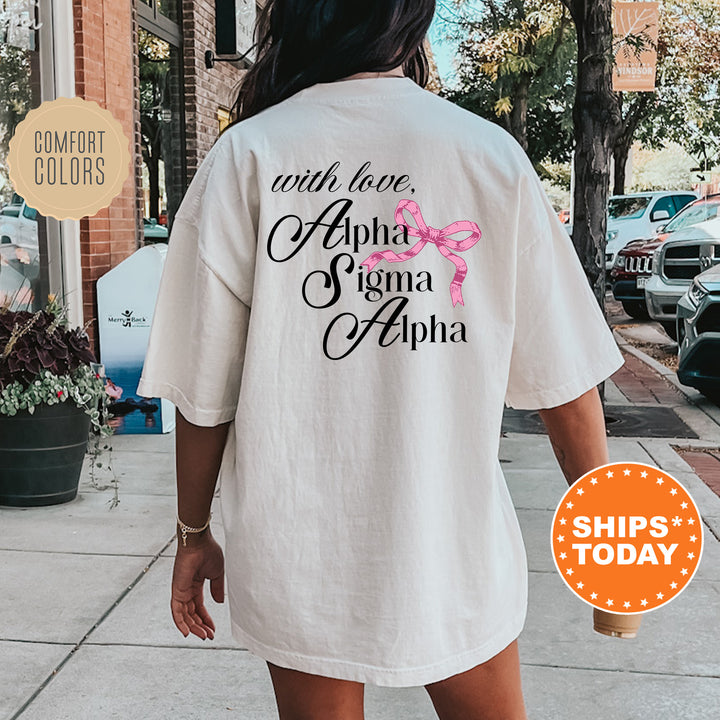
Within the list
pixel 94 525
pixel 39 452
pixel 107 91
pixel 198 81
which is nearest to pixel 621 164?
pixel 198 81

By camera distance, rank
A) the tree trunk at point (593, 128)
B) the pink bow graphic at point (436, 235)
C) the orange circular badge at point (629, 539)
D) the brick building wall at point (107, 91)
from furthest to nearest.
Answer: the tree trunk at point (593, 128), the brick building wall at point (107, 91), the orange circular badge at point (629, 539), the pink bow graphic at point (436, 235)

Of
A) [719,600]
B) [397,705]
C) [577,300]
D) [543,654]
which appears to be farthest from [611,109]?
[577,300]

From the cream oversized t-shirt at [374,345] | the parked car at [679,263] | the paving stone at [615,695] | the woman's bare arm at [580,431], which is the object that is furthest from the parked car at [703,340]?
the cream oversized t-shirt at [374,345]

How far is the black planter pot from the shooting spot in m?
5.18

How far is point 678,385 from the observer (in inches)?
393

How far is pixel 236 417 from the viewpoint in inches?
64.1

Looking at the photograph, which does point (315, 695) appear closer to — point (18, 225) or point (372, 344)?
point (372, 344)

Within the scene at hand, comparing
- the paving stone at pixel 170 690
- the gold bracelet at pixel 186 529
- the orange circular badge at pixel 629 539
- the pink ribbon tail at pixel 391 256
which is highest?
the pink ribbon tail at pixel 391 256

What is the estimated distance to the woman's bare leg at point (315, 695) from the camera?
165cm

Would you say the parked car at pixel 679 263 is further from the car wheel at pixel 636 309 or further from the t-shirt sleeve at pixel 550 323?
the t-shirt sleeve at pixel 550 323

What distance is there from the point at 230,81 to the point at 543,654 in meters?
11.0

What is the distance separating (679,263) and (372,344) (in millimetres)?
11549

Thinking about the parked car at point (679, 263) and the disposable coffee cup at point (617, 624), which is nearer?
the disposable coffee cup at point (617, 624)

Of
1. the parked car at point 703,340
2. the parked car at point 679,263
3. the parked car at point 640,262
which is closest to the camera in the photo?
the parked car at point 703,340
